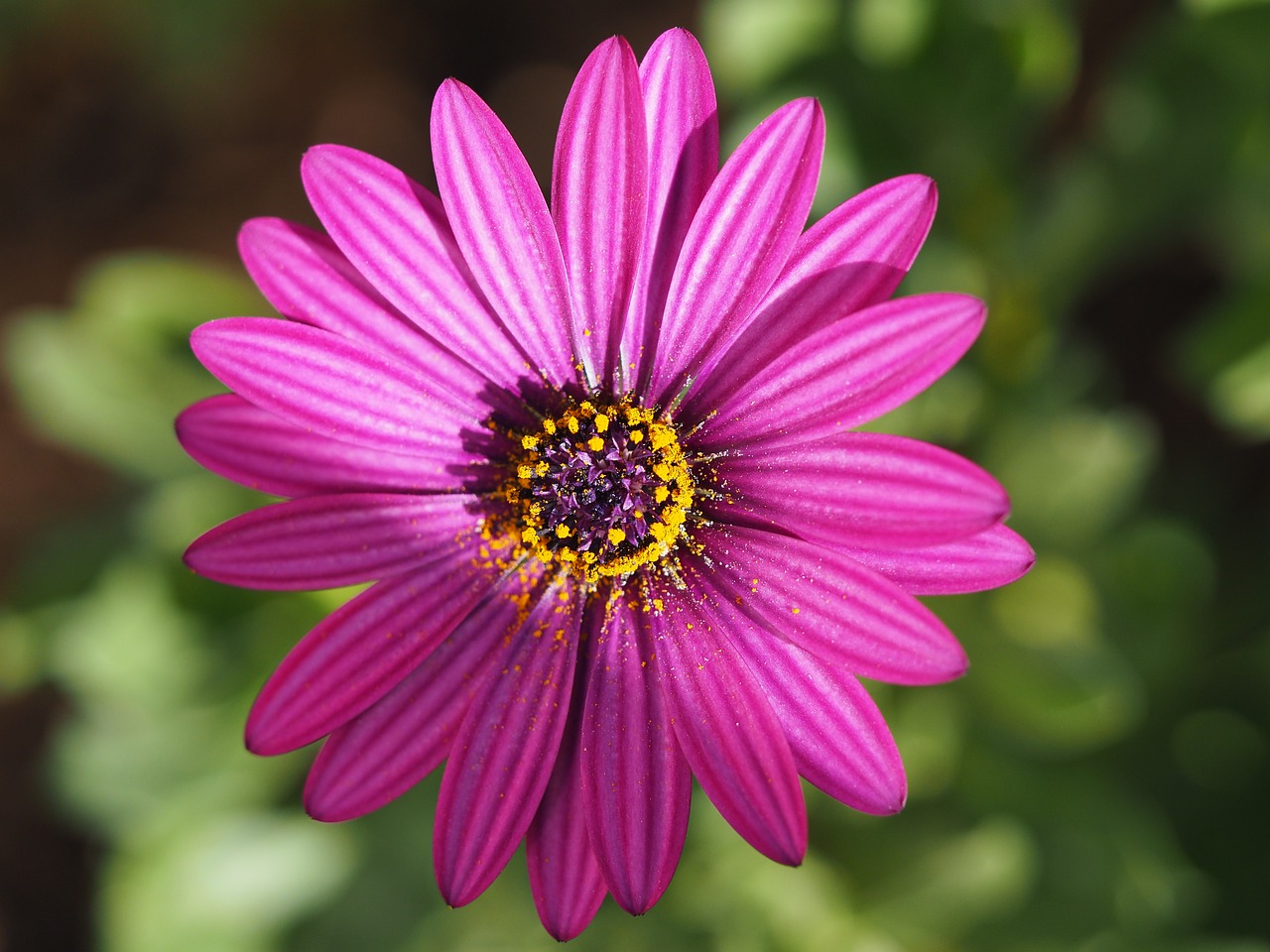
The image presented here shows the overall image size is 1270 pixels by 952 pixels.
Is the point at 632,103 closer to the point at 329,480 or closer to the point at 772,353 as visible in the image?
the point at 772,353

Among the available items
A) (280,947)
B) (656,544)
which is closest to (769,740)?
(656,544)

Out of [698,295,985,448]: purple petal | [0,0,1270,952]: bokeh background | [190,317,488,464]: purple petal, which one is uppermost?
[190,317,488,464]: purple petal

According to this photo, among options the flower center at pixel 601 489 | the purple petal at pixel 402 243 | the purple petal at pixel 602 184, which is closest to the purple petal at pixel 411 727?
the flower center at pixel 601 489

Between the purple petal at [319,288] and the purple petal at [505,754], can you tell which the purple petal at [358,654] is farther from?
the purple petal at [319,288]

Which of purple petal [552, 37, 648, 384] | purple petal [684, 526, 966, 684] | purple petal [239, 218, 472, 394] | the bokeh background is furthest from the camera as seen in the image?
the bokeh background

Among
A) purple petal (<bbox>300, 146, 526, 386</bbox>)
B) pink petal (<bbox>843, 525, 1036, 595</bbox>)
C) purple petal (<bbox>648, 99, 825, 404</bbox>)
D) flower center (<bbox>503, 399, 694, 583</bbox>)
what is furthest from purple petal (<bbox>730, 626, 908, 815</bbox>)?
purple petal (<bbox>300, 146, 526, 386</bbox>)

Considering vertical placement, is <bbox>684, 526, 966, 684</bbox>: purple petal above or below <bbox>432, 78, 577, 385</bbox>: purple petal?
below

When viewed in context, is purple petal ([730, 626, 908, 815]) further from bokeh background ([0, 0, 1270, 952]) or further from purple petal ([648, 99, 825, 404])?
bokeh background ([0, 0, 1270, 952])

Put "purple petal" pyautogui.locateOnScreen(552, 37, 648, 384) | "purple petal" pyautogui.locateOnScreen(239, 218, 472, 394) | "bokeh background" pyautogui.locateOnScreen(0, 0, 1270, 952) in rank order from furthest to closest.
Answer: "bokeh background" pyautogui.locateOnScreen(0, 0, 1270, 952) → "purple petal" pyautogui.locateOnScreen(239, 218, 472, 394) → "purple petal" pyautogui.locateOnScreen(552, 37, 648, 384)
